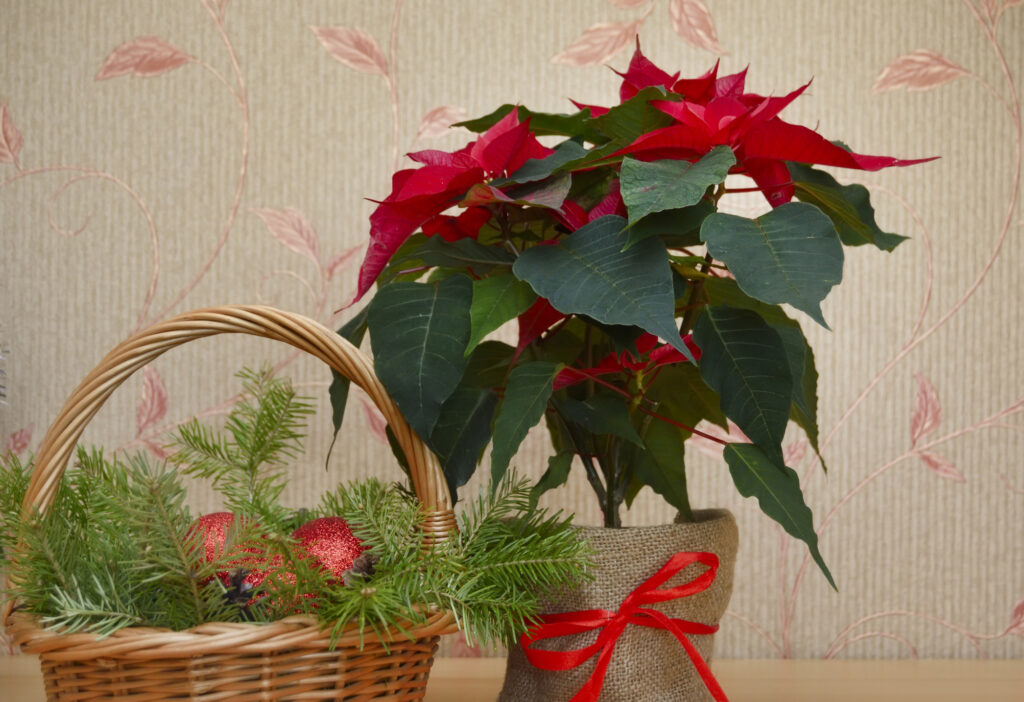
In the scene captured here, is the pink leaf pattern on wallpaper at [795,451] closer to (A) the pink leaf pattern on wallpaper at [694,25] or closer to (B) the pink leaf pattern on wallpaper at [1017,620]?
(B) the pink leaf pattern on wallpaper at [1017,620]

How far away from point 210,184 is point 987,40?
0.87 metres

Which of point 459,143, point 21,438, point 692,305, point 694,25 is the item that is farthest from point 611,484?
point 21,438

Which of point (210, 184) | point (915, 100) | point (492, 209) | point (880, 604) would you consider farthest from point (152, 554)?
point (915, 100)

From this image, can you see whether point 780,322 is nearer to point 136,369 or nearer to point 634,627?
point 634,627

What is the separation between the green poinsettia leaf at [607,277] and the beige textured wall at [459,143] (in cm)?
44

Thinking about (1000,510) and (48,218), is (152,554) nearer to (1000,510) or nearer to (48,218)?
(48,218)

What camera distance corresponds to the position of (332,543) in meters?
0.56

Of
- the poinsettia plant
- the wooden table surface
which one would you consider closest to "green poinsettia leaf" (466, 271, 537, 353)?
the poinsettia plant

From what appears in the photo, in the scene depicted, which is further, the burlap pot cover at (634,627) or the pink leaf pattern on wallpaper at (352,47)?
the pink leaf pattern on wallpaper at (352,47)

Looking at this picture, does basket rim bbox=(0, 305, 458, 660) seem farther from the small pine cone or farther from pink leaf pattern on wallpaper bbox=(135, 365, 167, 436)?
pink leaf pattern on wallpaper bbox=(135, 365, 167, 436)

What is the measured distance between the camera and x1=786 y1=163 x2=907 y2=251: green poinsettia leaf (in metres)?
0.53

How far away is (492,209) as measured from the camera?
552 millimetres

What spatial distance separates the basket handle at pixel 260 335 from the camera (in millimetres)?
542

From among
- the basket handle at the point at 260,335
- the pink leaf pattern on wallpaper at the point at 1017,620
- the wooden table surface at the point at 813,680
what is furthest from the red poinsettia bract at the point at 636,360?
the pink leaf pattern on wallpaper at the point at 1017,620
